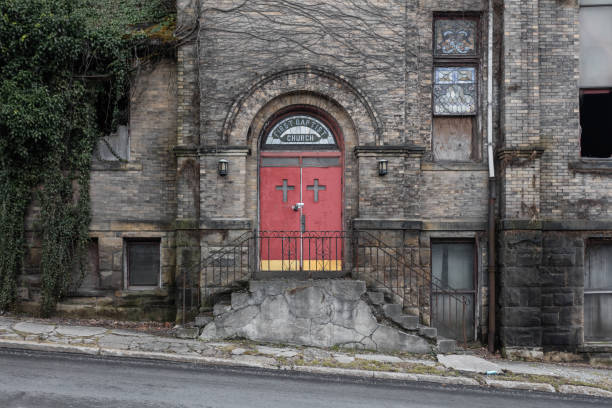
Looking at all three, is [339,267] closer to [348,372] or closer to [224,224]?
[224,224]

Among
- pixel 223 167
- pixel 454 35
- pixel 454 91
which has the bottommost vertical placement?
pixel 223 167

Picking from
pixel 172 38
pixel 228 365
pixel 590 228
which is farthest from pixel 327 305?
pixel 172 38

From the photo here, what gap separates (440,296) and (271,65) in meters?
5.94

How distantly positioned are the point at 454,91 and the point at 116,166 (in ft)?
24.1

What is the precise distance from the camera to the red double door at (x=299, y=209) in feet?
32.4

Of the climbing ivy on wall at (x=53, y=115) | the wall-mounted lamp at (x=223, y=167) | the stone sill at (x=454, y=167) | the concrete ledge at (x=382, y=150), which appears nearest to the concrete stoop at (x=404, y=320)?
the concrete ledge at (x=382, y=150)

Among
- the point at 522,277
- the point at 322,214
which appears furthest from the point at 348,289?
the point at 522,277

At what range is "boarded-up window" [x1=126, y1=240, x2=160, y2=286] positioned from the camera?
10359mm

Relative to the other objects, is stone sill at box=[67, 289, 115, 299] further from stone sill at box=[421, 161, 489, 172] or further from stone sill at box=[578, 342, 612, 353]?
stone sill at box=[578, 342, 612, 353]

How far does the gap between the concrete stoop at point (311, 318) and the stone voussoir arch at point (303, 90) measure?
304 centimetres

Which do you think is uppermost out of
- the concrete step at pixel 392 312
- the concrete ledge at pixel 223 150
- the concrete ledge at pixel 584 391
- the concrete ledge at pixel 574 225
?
the concrete ledge at pixel 223 150

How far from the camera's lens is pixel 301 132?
10141 mm

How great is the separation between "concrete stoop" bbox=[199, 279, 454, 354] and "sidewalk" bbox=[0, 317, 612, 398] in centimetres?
25

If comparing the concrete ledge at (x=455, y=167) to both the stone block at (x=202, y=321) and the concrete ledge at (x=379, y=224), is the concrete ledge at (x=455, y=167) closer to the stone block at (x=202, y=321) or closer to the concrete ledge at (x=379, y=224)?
the concrete ledge at (x=379, y=224)
